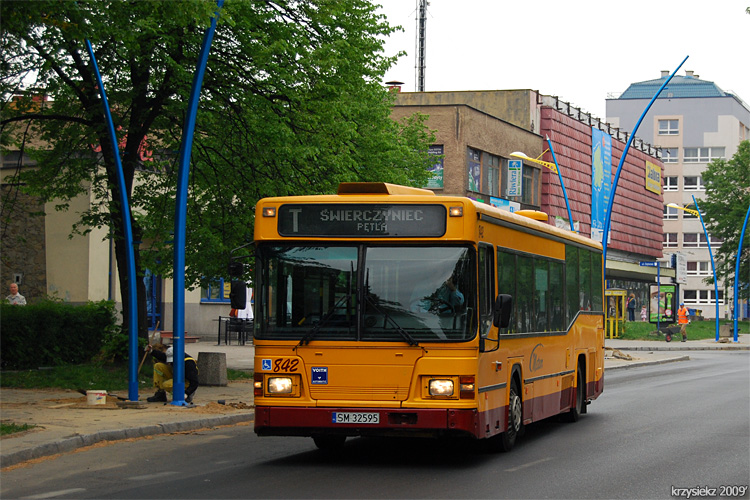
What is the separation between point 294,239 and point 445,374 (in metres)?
2.14

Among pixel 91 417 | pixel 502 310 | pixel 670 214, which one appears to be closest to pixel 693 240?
pixel 670 214

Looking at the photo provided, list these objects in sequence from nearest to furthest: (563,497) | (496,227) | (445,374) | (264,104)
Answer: (563,497) < (445,374) < (496,227) < (264,104)

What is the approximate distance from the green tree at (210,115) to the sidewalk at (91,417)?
143 inches

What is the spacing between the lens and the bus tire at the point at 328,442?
12.9 m

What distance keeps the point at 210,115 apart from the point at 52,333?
6.26 m

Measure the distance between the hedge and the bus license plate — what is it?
1360 centimetres

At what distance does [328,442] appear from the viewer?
1295 centimetres

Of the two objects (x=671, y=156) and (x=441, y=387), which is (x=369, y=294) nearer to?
(x=441, y=387)

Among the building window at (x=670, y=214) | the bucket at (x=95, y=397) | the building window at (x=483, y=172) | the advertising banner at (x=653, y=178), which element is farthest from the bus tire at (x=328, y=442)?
the building window at (x=670, y=214)

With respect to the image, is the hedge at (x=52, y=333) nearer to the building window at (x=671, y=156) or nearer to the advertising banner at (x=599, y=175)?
the advertising banner at (x=599, y=175)

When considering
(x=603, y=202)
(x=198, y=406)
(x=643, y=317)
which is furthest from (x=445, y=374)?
(x=643, y=317)

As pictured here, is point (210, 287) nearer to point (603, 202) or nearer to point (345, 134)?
point (345, 134)

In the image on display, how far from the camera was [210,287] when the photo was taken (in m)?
24.6

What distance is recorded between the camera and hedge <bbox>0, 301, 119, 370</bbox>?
75.9 feet
